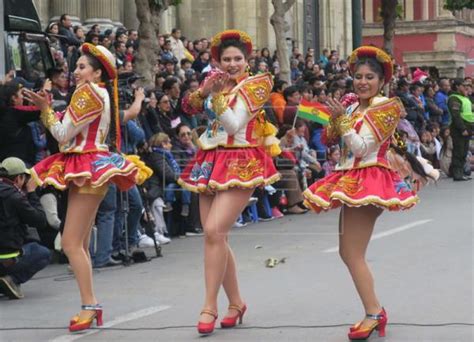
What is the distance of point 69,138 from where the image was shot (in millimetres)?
9633

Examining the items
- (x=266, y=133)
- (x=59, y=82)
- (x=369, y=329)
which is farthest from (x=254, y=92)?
(x=59, y=82)

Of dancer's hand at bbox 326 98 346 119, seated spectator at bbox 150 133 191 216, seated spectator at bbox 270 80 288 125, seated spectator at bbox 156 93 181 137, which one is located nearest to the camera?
dancer's hand at bbox 326 98 346 119

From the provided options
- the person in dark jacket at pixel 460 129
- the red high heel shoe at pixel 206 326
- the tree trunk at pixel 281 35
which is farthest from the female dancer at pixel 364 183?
the tree trunk at pixel 281 35

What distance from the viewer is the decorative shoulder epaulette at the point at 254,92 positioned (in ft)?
30.4

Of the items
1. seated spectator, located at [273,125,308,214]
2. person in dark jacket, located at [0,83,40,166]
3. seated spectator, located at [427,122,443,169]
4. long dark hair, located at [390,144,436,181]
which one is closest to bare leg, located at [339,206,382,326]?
long dark hair, located at [390,144,436,181]

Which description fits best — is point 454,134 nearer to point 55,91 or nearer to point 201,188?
point 55,91

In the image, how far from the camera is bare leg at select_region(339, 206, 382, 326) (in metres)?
8.86

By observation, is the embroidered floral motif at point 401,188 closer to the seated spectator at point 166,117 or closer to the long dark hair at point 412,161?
the long dark hair at point 412,161

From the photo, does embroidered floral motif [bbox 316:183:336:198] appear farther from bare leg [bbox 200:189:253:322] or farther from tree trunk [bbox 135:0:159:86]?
tree trunk [bbox 135:0:159:86]

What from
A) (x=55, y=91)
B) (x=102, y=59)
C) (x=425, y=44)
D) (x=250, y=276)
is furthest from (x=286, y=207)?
(x=425, y=44)

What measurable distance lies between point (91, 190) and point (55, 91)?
6.26 m

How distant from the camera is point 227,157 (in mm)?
9320

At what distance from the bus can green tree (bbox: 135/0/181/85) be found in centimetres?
196

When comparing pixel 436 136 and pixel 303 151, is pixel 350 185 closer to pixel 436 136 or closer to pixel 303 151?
pixel 303 151
